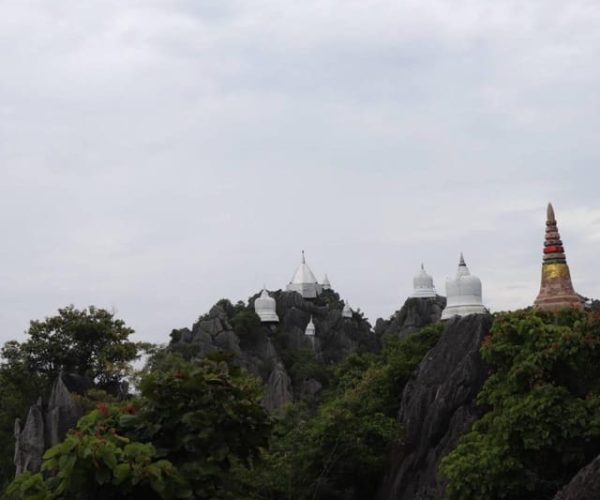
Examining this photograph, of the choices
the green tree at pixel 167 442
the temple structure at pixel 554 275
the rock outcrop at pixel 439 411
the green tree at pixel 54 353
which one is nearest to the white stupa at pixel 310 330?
the green tree at pixel 54 353

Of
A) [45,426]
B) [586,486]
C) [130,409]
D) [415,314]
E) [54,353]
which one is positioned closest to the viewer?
[586,486]

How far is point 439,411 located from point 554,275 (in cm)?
709

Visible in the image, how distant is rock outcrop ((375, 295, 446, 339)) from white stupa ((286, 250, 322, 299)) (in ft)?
26.1

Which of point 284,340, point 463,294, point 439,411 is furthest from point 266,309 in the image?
point 439,411

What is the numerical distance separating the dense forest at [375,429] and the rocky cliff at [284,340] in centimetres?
1949

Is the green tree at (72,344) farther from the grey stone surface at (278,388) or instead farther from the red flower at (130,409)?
the red flower at (130,409)

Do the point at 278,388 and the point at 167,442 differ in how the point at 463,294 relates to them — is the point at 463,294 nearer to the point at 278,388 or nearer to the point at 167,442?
the point at 278,388

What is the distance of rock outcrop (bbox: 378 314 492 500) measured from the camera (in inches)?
813

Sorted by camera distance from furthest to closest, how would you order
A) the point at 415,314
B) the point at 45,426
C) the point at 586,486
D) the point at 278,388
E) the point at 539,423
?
the point at 415,314
the point at 278,388
the point at 45,426
the point at 539,423
the point at 586,486

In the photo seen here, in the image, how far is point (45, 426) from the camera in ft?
103

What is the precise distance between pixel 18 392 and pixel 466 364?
24243mm

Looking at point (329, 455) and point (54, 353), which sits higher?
point (54, 353)

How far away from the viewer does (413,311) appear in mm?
66938

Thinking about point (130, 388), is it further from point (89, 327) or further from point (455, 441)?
point (455, 441)
